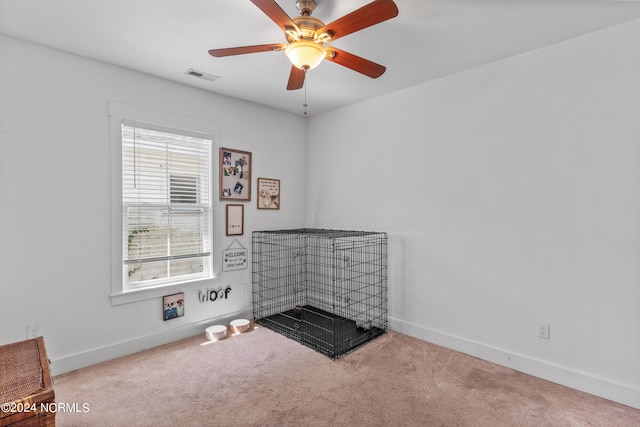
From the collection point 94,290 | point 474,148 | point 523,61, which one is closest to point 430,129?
point 474,148

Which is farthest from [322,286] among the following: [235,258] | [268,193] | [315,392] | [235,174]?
[315,392]

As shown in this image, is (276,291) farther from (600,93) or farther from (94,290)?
(600,93)

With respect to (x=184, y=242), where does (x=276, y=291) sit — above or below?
below

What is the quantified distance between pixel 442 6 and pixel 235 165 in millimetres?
2474

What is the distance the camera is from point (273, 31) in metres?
2.25

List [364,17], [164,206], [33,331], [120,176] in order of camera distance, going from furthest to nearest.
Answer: [164,206] < [120,176] < [33,331] < [364,17]

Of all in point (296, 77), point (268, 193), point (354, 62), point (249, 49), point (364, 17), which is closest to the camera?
point (364, 17)

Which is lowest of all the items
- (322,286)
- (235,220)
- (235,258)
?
(322,286)

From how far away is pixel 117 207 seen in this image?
2.80m

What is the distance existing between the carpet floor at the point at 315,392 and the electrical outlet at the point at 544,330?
0.33m

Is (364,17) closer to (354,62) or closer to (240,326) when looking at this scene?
(354,62)

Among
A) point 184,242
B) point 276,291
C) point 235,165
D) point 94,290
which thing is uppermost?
point 235,165

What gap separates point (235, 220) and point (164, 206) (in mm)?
775

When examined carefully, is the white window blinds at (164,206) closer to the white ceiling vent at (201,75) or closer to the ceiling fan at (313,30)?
the white ceiling vent at (201,75)
